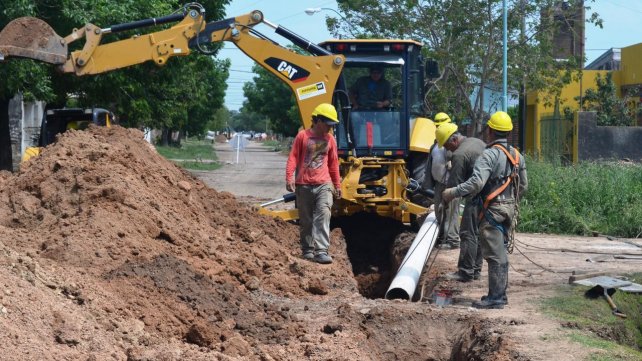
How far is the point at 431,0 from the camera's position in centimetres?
2889

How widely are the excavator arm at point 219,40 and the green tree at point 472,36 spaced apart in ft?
48.1

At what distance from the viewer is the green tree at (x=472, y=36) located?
29.1 meters

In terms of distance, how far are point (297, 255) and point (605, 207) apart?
8166mm

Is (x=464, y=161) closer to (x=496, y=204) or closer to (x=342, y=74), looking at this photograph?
(x=496, y=204)

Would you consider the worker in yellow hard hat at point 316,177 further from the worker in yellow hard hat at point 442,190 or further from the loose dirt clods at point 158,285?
the worker in yellow hard hat at point 442,190

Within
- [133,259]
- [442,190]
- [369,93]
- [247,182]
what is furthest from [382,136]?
[247,182]

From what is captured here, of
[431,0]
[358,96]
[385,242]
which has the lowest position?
[385,242]

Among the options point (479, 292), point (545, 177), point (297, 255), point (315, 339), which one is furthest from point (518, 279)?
point (545, 177)

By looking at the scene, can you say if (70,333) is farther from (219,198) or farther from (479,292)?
(219,198)

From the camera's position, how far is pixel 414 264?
11.5m

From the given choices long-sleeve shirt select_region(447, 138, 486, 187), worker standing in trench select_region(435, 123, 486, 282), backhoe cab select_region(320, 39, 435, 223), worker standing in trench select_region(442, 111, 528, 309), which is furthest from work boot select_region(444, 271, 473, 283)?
backhoe cab select_region(320, 39, 435, 223)

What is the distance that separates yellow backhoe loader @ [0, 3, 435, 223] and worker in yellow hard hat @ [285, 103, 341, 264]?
1980mm

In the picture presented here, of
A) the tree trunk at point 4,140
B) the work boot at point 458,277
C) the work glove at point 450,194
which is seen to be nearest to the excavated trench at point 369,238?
the work boot at point 458,277

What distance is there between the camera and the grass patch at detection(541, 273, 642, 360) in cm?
743
